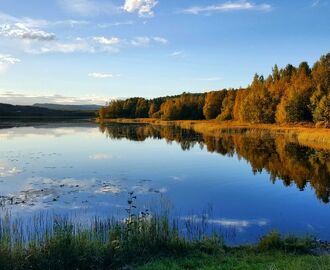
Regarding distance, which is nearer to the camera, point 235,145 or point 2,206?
point 2,206

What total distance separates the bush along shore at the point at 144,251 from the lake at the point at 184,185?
1835 millimetres

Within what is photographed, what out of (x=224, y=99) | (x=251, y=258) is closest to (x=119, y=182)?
(x=251, y=258)

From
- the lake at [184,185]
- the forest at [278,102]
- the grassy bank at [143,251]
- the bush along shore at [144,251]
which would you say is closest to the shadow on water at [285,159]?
the lake at [184,185]

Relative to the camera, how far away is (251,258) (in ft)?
36.5

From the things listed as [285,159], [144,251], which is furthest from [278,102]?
[144,251]

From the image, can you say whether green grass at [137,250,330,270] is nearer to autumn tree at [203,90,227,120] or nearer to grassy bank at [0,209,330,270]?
grassy bank at [0,209,330,270]

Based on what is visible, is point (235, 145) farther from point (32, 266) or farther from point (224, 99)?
point (224, 99)

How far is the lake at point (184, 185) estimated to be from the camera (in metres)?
17.4

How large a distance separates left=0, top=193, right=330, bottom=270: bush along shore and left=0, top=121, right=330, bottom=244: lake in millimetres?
1835

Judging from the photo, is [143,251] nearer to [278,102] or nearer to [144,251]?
[144,251]

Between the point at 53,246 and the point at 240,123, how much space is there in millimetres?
78796

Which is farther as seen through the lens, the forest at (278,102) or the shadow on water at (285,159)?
the forest at (278,102)

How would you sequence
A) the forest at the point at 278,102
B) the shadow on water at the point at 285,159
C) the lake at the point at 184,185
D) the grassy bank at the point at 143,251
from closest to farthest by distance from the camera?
the grassy bank at the point at 143,251 → the lake at the point at 184,185 → the shadow on water at the point at 285,159 → the forest at the point at 278,102

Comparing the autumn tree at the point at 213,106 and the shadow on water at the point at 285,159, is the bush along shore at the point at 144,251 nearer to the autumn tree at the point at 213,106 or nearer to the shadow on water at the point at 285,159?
the shadow on water at the point at 285,159
